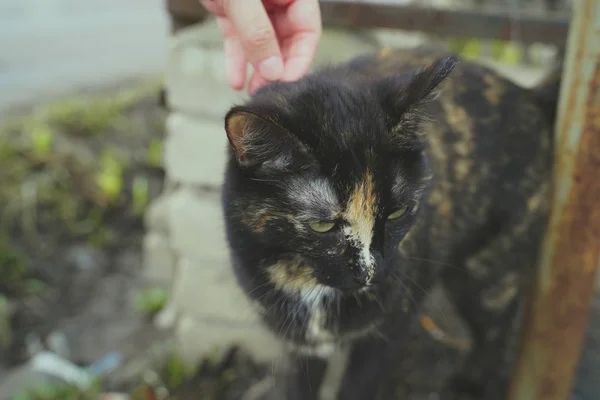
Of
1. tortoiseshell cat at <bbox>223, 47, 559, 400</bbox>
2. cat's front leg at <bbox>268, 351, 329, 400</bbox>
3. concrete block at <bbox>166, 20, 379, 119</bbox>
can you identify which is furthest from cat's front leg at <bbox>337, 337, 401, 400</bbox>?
concrete block at <bbox>166, 20, 379, 119</bbox>

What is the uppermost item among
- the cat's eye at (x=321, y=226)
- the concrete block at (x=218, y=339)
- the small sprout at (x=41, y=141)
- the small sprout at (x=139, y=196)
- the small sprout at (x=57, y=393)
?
the cat's eye at (x=321, y=226)

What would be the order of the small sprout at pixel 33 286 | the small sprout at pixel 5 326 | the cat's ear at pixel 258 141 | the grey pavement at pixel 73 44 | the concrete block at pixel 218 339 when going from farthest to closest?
the grey pavement at pixel 73 44 → the small sprout at pixel 33 286 → the small sprout at pixel 5 326 → the concrete block at pixel 218 339 → the cat's ear at pixel 258 141

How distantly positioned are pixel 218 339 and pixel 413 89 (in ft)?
5.53

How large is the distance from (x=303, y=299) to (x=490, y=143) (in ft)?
2.77

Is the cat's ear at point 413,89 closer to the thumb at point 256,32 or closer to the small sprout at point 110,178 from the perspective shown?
the thumb at point 256,32

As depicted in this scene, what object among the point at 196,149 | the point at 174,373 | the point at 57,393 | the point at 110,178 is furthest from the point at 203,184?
the point at 110,178

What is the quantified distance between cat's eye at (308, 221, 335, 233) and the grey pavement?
131 inches

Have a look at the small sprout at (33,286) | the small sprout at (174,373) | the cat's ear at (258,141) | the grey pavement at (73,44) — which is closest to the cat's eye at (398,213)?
the cat's ear at (258,141)

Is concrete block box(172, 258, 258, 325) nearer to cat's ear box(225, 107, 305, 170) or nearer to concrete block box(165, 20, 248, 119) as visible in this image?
concrete block box(165, 20, 248, 119)

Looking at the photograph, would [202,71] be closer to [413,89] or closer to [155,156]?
[413,89]

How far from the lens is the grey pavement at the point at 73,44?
4090mm

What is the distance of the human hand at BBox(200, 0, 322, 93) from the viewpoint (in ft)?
4.40

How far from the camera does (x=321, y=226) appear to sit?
4.20 ft

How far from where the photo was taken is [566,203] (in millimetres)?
1802
